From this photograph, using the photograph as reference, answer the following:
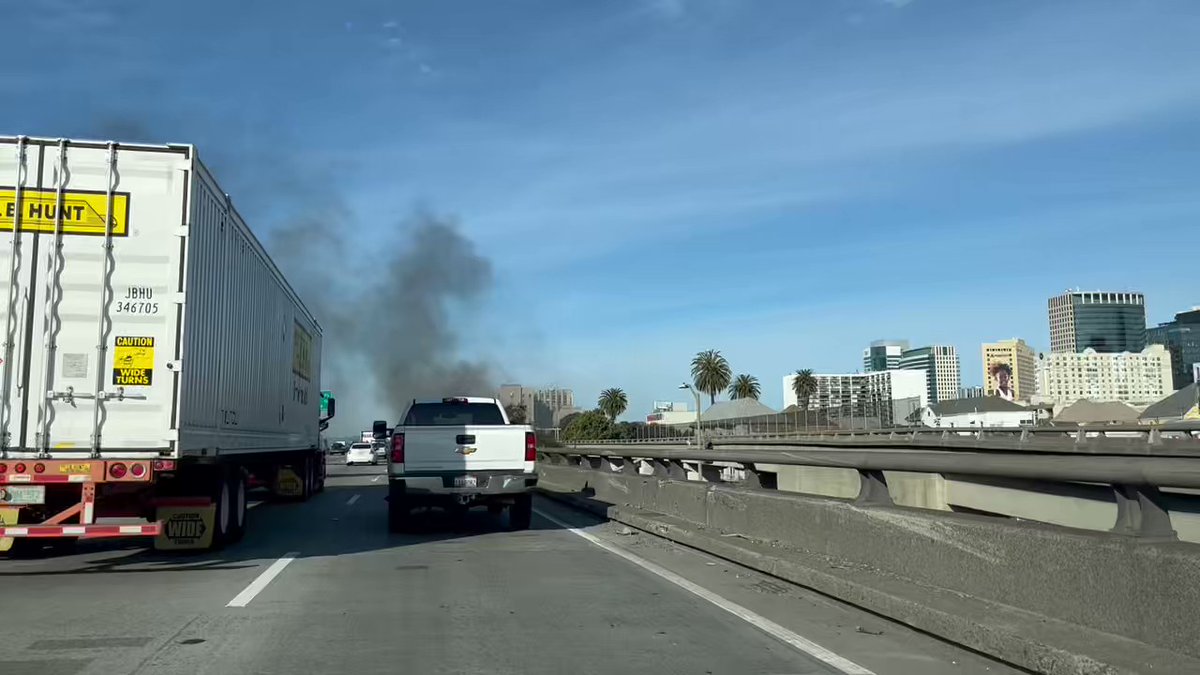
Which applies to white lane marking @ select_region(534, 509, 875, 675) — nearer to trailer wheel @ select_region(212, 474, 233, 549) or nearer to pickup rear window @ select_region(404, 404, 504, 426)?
pickup rear window @ select_region(404, 404, 504, 426)

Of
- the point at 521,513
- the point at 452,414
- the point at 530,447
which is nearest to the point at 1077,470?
the point at 530,447

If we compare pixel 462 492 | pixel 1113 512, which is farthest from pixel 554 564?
pixel 1113 512

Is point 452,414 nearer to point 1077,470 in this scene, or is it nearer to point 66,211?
point 66,211

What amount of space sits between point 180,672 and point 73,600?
11.0ft

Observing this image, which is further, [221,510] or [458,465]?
[458,465]

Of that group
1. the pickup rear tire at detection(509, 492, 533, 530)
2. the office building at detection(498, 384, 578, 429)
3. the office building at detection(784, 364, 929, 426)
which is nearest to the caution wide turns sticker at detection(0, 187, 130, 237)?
the pickup rear tire at detection(509, 492, 533, 530)

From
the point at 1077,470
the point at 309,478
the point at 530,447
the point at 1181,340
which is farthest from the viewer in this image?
the point at 1181,340

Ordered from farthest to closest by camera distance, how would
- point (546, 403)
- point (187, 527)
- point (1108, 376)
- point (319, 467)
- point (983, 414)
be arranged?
point (1108, 376) < point (546, 403) < point (983, 414) < point (319, 467) < point (187, 527)

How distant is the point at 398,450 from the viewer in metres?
14.1

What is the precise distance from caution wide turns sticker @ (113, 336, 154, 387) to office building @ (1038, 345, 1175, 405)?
368ft

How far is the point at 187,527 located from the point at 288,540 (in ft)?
7.56

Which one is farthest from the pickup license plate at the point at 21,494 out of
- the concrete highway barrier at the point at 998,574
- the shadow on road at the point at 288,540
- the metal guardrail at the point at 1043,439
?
the metal guardrail at the point at 1043,439

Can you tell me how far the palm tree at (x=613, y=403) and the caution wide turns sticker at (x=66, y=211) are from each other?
122479 mm

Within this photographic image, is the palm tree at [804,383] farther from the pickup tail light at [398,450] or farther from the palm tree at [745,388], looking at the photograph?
the pickup tail light at [398,450]
